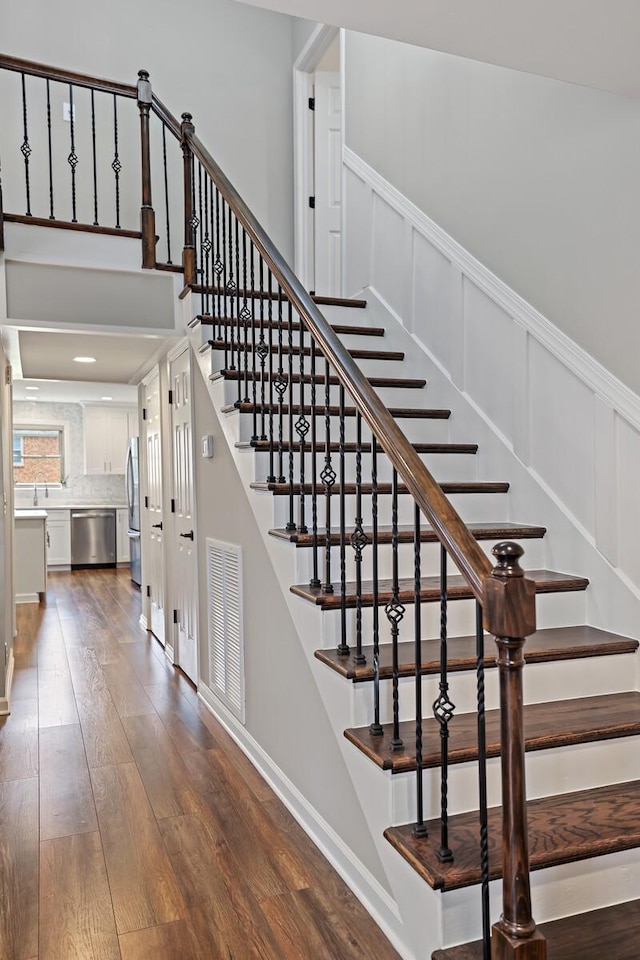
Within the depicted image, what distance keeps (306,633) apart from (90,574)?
752 centimetres

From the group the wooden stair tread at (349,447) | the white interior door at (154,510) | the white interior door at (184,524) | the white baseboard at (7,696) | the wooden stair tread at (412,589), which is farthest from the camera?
the white interior door at (154,510)

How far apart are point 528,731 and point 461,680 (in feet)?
0.80

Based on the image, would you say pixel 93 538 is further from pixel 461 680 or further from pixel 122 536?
pixel 461 680

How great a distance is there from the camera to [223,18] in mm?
5414

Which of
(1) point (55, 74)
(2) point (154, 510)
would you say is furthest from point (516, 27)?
(2) point (154, 510)

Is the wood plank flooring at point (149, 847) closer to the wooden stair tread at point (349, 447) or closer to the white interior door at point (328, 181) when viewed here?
the wooden stair tread at point (349, 447)

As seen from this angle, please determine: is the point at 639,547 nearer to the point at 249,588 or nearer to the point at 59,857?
the point at 249,588

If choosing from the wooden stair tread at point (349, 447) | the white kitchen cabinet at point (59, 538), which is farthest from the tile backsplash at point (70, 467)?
the wooden stair tread at point (349, 447)

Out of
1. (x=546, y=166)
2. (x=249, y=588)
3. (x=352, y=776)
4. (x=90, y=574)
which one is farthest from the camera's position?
(x=90, y=574)

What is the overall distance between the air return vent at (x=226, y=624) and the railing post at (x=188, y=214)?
149cm

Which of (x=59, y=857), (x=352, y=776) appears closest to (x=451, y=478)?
(x=352, y=776)

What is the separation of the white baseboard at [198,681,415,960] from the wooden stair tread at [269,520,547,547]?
35.8 inches

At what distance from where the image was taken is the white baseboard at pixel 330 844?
6.14 feet

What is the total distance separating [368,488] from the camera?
9.64 feet
